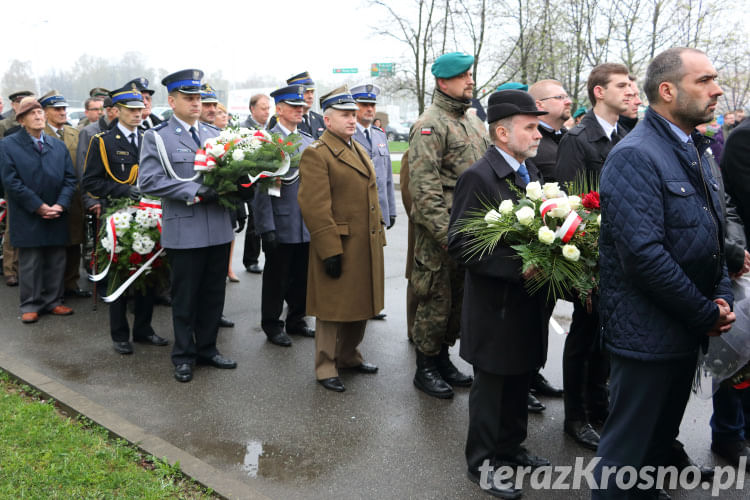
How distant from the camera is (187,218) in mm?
5410

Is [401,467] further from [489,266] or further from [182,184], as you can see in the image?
[182,184]

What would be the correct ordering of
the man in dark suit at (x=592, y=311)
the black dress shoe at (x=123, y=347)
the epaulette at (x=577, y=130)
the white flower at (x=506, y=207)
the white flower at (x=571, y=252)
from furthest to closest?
the black dress shoe at (x=123, y=347), the epaulette at (x=577, y=130), the man in dark suit at (x=592, y=311), the white flower at (x=506, y=207), the white flower at (x=571, y=252)

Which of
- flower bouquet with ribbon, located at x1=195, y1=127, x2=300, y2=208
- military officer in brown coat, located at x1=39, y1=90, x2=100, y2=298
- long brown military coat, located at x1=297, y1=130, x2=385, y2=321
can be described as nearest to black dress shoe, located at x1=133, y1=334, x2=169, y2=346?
military officer in brown coat, located at x1=39, y1=90, x2=100, y2=298

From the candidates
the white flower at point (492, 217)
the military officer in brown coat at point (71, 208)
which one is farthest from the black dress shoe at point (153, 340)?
the white flower at point (492, 217)

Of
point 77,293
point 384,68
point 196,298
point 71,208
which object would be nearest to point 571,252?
point 196,298

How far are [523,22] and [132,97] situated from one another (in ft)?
44.9

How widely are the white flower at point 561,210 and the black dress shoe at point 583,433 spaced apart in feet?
5.70

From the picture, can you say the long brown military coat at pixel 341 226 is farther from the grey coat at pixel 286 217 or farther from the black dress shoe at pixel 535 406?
the black dress shoe at pixel 535 406

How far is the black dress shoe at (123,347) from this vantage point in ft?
19.9

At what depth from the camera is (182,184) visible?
17.5 ft

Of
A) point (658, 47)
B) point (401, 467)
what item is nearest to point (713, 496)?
point (401, 467)

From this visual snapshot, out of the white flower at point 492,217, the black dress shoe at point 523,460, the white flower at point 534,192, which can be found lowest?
the black dress shoe at point 523,460

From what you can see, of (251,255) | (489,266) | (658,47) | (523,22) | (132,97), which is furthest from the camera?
(523,22)

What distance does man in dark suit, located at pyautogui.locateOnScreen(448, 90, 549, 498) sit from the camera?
3684mm
